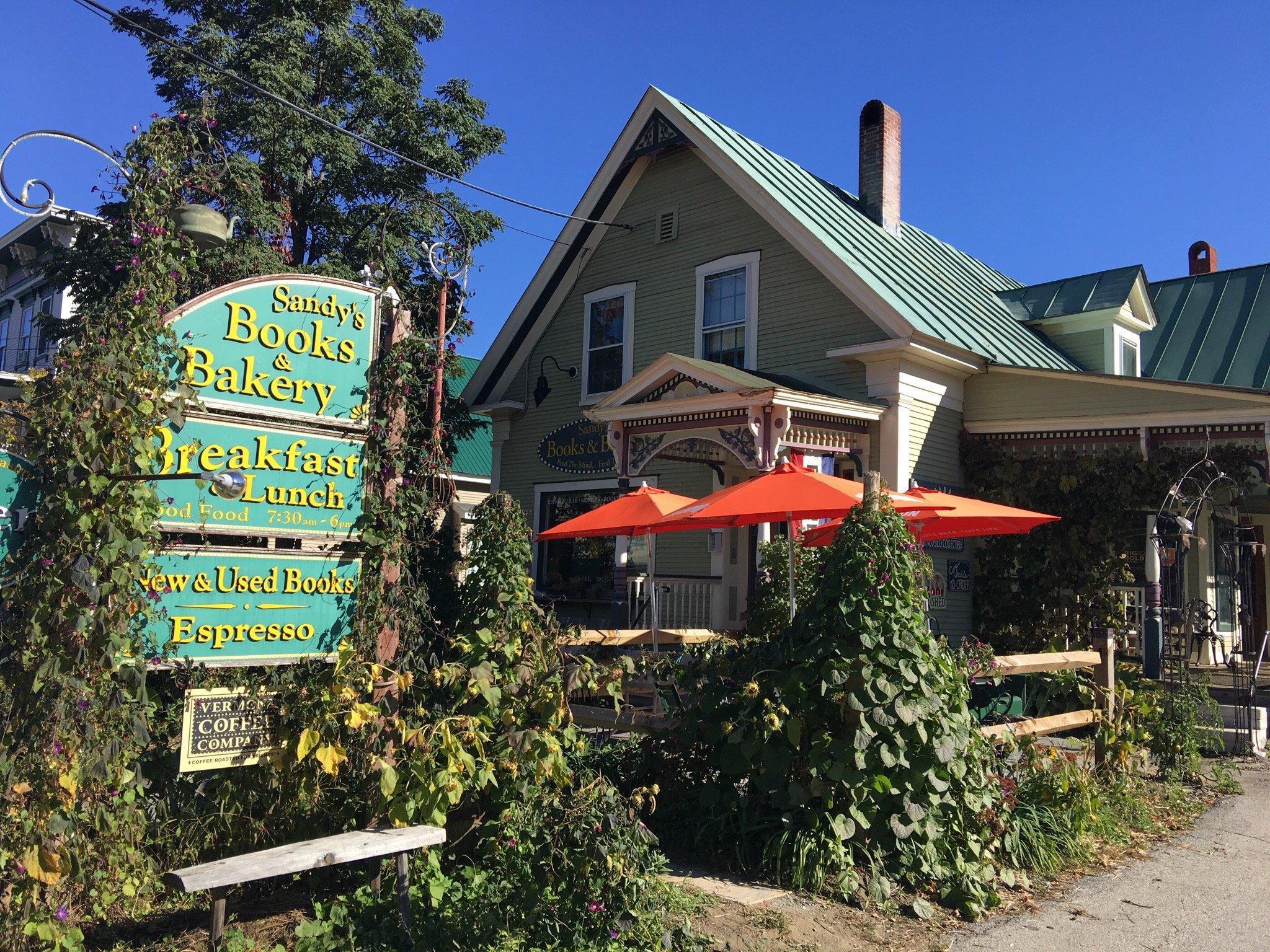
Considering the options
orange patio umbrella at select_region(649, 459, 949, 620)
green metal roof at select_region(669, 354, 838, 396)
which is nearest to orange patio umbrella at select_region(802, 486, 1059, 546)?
orange patio umbrella at select_region(649, 459, 949, 620)

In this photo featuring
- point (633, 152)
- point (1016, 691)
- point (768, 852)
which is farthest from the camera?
point (633, 152)

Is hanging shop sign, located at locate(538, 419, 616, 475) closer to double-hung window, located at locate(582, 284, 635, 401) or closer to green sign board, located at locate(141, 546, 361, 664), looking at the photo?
double-hung window, located at locate(582, 284, 635, 401)

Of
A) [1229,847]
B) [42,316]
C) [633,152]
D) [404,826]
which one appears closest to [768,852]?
[404,826]

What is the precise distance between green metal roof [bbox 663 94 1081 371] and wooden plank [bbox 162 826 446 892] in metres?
10.1

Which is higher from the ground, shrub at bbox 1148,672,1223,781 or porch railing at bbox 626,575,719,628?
porch railing at bbox 626,575,719,628

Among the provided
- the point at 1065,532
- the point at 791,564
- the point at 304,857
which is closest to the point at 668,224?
the point at 1065,532

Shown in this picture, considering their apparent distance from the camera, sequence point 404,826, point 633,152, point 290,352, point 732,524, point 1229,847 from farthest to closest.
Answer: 1. point 633,152
2. point 732,524
3. point 1229,847
4. point 290,352
5. point 404,826

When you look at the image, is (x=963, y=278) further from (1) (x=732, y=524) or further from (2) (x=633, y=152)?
(1) (x=732, y=524)

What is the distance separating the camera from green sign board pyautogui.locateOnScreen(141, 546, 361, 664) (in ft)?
15.8

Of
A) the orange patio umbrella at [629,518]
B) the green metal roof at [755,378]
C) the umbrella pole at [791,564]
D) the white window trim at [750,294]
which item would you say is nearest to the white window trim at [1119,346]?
the green metal roof at [755,378]

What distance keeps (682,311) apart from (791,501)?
310 inches

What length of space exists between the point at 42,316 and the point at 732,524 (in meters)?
14.1

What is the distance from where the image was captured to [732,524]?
10.2 m

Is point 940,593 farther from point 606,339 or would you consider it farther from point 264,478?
point 264,478
